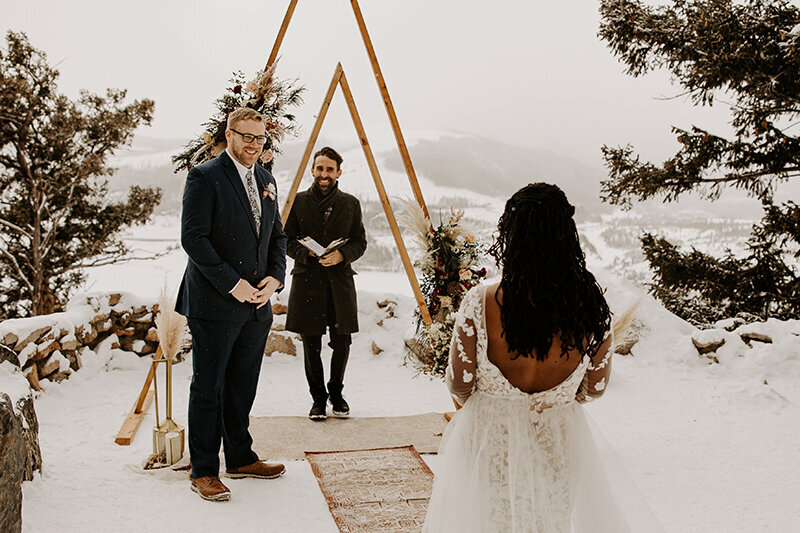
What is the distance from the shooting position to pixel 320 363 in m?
4.30

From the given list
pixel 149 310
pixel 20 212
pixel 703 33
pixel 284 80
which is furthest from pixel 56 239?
pixel 703 33

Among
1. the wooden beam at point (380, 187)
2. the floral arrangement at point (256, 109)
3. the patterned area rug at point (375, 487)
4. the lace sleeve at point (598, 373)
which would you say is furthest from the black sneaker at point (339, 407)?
the lace sleeve at point (598, 373)

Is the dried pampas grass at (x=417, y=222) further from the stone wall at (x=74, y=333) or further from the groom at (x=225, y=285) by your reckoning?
the stone wall at (x=74, y=333)

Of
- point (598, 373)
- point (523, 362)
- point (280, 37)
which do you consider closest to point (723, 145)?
point (280, 37)

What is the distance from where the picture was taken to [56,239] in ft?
26.6

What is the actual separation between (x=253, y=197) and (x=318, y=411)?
5.90ft

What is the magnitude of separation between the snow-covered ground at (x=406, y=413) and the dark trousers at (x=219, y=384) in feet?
0.70

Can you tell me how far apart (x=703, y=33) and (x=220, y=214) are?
18.4 feet

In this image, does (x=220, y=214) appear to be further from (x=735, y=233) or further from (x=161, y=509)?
(x=735, y=233)

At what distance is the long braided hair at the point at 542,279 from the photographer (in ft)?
5.46

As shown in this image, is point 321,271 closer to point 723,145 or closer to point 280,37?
point 280,37

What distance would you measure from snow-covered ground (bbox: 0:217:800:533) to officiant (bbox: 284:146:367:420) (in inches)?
20.6

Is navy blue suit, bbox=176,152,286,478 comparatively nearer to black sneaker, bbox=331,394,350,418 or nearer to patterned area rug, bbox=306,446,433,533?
patterned area rug, bbox=306,446,433,533

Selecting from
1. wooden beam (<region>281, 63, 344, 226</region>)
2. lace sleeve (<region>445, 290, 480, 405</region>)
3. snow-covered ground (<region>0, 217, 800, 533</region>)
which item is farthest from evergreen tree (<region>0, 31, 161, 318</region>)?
lace sleeve (<region>445, 290, 480, 405</region>)
